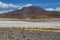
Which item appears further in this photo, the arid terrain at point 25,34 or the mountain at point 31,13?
the mountain at point 31,13

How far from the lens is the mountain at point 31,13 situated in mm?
4805

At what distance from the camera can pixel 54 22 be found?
16.6 feet

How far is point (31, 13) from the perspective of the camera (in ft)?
16.1

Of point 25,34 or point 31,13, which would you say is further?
point 31,13

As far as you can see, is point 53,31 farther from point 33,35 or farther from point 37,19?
point 37,19

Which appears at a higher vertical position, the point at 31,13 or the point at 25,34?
the point at 31,13

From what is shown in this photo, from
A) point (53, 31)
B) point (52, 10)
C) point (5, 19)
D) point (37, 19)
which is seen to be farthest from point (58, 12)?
point (5, 19)

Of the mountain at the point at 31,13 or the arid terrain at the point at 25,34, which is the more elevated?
the mountain at the point at 31,13

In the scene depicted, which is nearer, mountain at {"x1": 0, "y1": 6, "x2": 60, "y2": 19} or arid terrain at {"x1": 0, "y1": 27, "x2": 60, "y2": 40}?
arid terrain at {"x1": 0, "y1": 27, "x2": 60, "y2": 40}

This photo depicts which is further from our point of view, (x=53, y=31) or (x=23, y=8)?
(x=23, y=8)

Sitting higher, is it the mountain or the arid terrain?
the mountain

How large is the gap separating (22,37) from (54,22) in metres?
1.04

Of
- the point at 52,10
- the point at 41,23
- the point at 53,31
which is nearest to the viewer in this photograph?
the point at 53,31

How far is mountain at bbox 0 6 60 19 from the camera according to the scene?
4.80m
